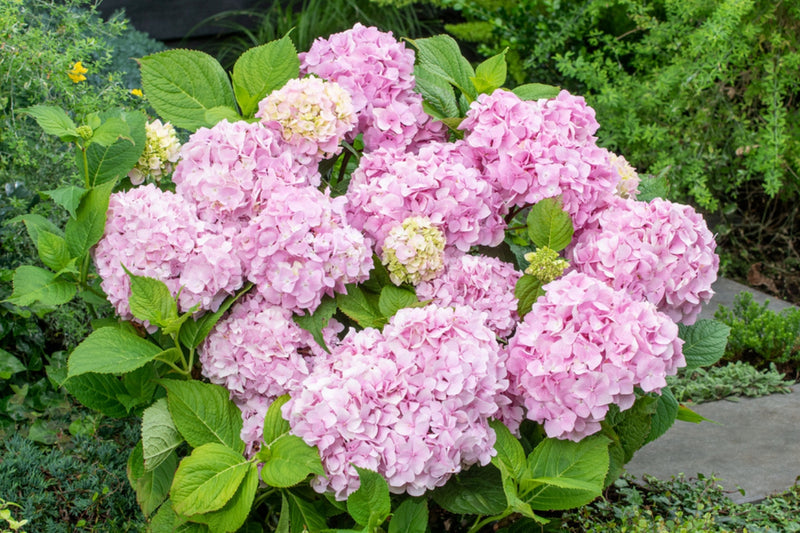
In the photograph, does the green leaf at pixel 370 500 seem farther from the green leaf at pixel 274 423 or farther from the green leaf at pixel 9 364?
the green leaf at pixel 9 364

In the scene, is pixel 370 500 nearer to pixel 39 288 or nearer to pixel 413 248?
pixel 413 248

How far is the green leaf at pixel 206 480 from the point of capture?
1382mm

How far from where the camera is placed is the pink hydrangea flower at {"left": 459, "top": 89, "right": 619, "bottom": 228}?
166cm

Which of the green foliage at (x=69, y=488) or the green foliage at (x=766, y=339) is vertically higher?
the green foliage at (x=766, y=339)

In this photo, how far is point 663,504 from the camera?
2.21 meters

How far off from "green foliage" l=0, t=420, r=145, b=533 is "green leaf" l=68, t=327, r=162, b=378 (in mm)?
716

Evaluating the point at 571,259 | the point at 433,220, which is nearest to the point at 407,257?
the point at 433,220

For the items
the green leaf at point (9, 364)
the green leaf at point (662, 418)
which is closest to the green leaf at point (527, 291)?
the green leaf at point (662, 418)

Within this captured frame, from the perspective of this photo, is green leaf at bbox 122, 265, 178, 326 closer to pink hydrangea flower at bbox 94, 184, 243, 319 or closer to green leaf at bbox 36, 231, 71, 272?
pink hydrangea flower at bbox 94, 184, 243, 319

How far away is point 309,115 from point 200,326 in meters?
0.45

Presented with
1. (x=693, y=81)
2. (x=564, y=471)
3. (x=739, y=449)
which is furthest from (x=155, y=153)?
(x=693, y=81)

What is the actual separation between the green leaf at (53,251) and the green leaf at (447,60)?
85 cm

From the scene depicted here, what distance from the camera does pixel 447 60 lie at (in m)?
1.90

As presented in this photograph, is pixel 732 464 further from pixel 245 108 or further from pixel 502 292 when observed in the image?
pixel 245 108
